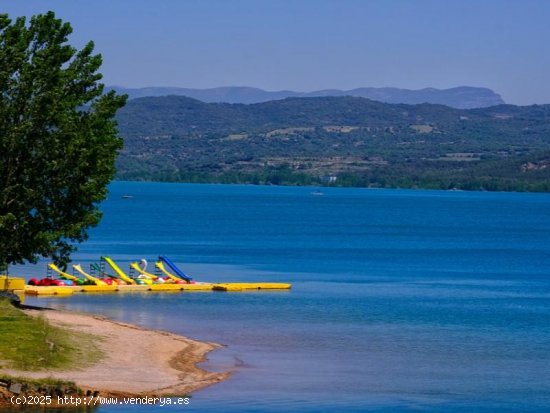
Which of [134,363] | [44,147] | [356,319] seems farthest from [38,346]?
[356,319]

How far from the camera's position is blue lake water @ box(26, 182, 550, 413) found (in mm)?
40719

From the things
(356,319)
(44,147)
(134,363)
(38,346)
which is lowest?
(356,319)

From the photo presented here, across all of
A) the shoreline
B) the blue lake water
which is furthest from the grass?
the blue lake water

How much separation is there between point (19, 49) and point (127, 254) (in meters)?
54.1

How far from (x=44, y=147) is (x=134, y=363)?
10061mm

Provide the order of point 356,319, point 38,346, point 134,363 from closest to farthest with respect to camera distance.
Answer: point 38,346 → point 134,363 → point 356,319

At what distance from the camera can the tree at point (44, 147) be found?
157 feet

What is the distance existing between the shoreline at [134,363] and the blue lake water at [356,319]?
3.39ft

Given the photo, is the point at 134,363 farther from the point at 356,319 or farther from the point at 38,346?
the point at 356,319

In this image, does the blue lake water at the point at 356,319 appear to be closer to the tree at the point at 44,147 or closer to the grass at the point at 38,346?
the grass at the point at 38,346

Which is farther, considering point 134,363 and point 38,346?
point 134,363

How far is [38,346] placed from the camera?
4012 cm

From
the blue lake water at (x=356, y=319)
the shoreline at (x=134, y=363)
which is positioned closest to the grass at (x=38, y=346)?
the shoreline at (x=134, y=363)

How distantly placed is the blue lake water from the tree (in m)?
8.19
